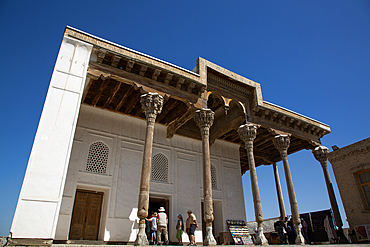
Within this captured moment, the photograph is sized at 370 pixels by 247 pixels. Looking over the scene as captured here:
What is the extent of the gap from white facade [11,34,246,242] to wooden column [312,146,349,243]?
A: 153 inches

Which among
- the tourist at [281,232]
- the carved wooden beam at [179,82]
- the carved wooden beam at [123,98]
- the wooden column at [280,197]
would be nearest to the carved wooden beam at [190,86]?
the carved wooden beam at [179,82]

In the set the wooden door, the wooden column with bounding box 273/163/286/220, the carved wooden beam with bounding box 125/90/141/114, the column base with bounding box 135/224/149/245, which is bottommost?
the column base with bounding box 135/224/149/245

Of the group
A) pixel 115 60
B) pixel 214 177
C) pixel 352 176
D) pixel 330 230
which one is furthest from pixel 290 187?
pixel 115 60

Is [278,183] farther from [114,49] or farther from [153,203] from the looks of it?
[114,49]

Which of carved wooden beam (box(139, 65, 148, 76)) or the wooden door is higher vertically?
carved wooden beam (box(139, 65, 148, 76))

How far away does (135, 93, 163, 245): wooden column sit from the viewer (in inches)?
266

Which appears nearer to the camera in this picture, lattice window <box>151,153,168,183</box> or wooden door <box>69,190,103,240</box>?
wooden door <box>69,190,103,240</box>

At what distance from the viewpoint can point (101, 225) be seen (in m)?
9.21

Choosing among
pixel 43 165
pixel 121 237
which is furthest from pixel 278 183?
pixel 43 165

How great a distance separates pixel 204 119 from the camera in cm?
943

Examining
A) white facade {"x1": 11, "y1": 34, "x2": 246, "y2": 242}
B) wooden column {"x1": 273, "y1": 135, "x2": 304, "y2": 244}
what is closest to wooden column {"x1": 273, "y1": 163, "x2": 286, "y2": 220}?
white facade {"x1": 11, "y1": 34, "x2": 246, "y2": 242}

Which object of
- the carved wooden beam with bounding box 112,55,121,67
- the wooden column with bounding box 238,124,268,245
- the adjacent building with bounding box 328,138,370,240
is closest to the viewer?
the carved wooden beam with bounding box 112,55,121,67

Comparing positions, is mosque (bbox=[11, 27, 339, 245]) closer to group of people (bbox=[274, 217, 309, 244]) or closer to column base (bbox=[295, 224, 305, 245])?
column base (bbox=[295, 224, 305, 245])

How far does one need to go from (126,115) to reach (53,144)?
4915 millimetres
